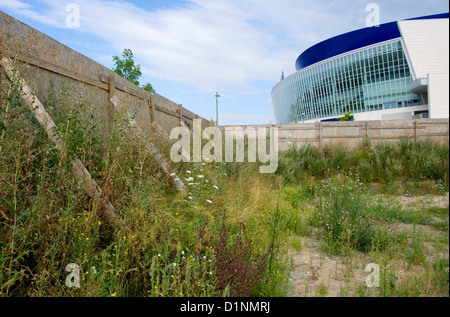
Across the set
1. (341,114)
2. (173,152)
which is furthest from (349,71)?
(173,152)

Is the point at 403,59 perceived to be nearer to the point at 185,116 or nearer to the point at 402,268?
the point at 185,116

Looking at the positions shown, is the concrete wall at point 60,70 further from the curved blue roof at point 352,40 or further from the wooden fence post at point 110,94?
the curved blue roof at point 352,40

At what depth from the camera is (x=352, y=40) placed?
54781 millimetres

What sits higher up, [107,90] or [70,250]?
[107,90]

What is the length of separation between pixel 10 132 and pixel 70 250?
1181mm

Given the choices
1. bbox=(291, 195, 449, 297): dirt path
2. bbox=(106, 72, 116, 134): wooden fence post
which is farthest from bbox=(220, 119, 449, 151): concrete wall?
bbox=(291, 195, 449, 297): dirt path

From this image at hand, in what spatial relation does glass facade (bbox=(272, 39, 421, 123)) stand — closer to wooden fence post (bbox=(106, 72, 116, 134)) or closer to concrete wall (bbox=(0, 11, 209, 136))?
wooden fence post (bbox=(106, 72, 116, 134))

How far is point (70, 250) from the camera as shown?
2395 mm

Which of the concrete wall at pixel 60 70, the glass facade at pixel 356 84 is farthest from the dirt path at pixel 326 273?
the glass facade at pixel 356 84

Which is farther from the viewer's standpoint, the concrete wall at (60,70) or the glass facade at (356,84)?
the glass facade at (356,84)

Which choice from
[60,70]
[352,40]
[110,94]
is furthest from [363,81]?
[60,70]

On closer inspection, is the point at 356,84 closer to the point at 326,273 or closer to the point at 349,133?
the point at 349,133

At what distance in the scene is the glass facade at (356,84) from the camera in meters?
43.7

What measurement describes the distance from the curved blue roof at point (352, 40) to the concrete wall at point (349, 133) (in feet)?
141
